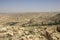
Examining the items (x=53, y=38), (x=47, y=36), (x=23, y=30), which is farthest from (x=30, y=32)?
(x=53, y=38)

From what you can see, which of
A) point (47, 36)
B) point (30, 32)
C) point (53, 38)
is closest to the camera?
point (53, 38)

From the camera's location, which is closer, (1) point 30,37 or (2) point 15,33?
(1) point 30,37

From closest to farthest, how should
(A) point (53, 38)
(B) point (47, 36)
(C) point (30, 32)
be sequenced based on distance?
(A) point (53, 38), (B) point (47, 36), (C) point (30, 32)

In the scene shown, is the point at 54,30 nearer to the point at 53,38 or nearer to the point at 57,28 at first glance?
the point at 57,28

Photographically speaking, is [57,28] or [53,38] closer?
[53,38]

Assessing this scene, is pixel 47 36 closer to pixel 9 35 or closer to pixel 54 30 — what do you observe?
pixel 54 30

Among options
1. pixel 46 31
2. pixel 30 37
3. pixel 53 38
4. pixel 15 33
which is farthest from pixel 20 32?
pixel 53 38

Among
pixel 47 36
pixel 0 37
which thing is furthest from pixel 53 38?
pixel 0 37

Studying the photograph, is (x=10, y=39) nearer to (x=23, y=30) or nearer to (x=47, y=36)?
(x=23, y=30)
